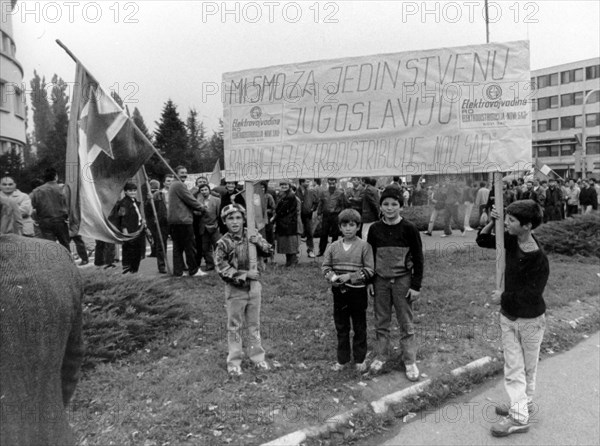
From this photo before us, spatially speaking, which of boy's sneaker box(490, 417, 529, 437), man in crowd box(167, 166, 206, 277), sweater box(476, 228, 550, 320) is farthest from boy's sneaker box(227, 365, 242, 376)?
man in crowd box(167, 166, 206, 277)

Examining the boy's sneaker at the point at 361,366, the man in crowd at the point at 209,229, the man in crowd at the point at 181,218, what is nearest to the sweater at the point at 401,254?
the boy's sneaker at the point at 361,366

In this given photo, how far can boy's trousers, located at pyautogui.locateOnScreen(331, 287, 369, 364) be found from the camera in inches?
188

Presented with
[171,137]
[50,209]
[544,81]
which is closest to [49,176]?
[50,209]

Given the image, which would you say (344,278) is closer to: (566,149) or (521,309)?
(521,309)

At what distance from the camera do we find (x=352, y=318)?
15.8 feet

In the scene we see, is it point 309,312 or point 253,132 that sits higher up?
point 253,132

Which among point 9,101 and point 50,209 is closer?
point 50,209

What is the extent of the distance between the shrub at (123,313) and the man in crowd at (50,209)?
13.6 ft

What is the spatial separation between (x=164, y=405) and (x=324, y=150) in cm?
287

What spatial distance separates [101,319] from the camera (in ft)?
17.0

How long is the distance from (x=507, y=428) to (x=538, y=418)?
453 millimetres

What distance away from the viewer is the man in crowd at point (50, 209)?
31.1 ft

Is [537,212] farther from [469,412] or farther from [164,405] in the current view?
[164,405]

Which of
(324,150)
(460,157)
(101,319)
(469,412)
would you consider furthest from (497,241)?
(101,319)
